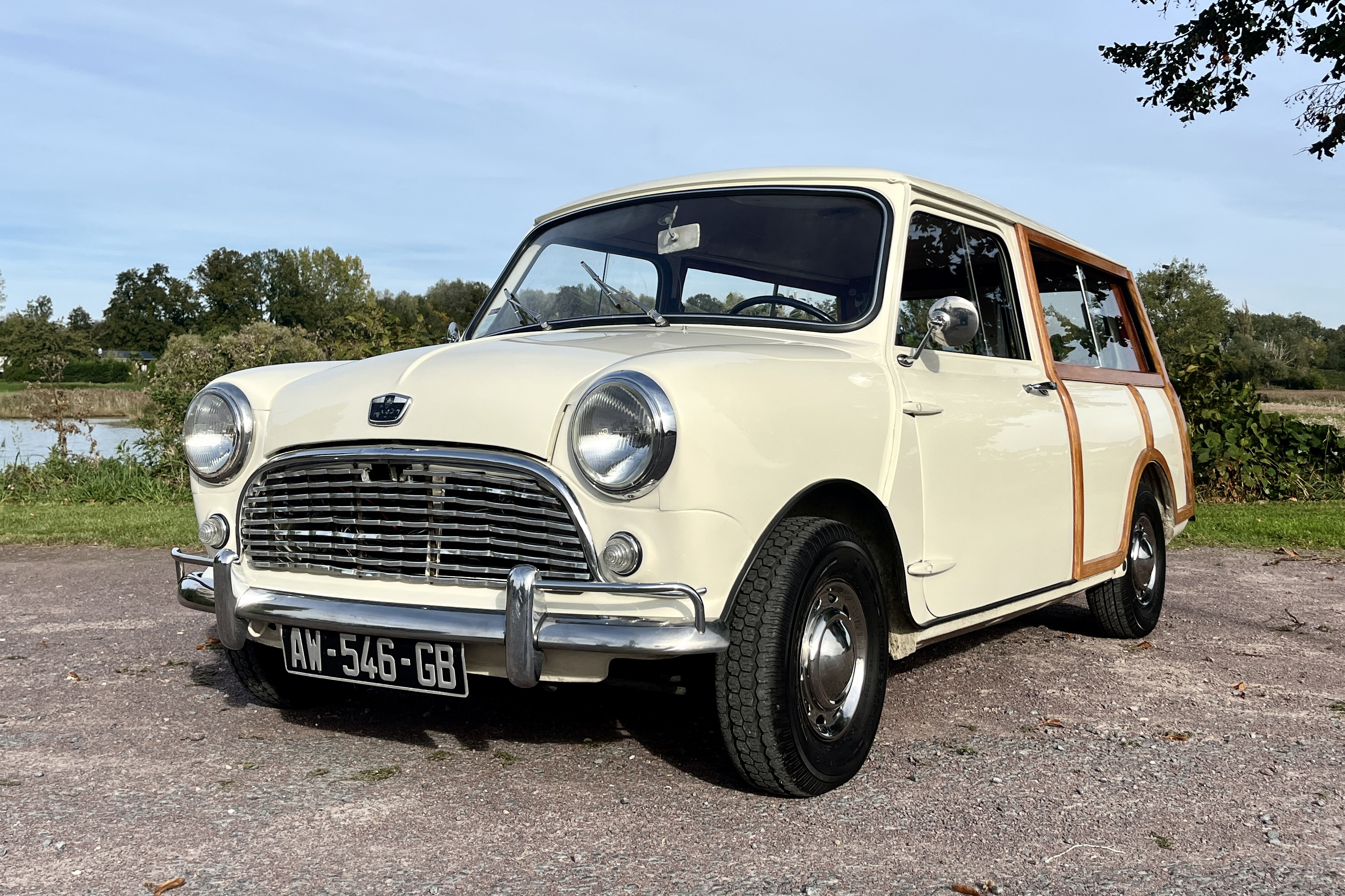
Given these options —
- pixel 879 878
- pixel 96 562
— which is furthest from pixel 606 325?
pixel 96 562

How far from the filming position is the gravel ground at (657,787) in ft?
8.77

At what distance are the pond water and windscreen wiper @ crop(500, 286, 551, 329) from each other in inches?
402

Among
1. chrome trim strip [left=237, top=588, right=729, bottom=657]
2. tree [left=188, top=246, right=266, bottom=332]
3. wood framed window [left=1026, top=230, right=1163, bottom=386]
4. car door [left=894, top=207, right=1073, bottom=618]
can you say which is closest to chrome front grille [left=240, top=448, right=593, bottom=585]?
chrome trim strip [left=237, top=588, right=729, bottom=657]

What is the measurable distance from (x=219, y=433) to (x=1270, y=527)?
8717mm

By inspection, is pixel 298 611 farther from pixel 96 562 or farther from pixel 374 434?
pixel 96 562

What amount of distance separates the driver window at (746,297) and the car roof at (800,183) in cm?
36

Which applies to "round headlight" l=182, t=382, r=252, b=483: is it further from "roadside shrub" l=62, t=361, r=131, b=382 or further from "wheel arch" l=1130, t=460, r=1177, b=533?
"roadside shrub" l=62, t=361, r=131, b=382

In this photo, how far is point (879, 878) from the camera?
264 cm

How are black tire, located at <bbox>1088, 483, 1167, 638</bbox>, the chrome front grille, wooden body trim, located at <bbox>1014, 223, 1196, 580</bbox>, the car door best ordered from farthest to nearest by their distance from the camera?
black tire, located at <bbox>1088, 483, 1167, 638</bbox>
wooden body trim, located at <bbox>1014, 223, 1196, 580</bbox>
the car door
the chrome front grille

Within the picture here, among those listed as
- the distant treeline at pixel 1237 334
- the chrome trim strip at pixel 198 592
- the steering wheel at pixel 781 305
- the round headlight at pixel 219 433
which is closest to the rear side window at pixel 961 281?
the steering wheel at pixel 781 305

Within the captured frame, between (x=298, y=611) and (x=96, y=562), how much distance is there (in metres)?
5.66

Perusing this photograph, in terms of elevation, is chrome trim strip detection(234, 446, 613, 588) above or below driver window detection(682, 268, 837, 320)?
below

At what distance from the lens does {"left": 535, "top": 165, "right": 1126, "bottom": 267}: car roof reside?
4051mm

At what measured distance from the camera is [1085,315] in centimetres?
540
